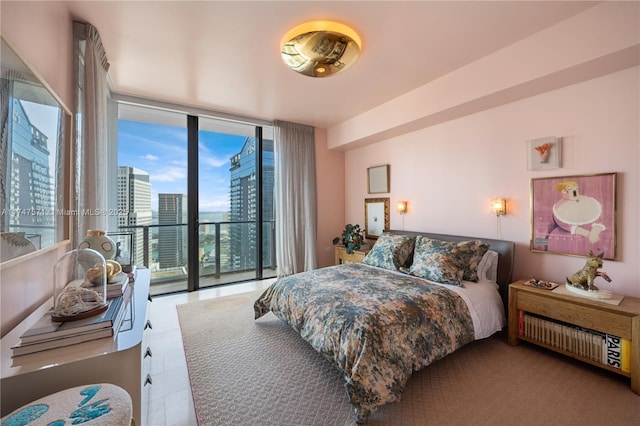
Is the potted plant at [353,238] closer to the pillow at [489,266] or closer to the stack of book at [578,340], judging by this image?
the pillow at [489,266]

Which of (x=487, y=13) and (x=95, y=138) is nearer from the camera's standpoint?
(x=487, y=13)

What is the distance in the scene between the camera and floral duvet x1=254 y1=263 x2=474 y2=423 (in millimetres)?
1586

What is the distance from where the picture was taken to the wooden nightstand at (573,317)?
1.76 m

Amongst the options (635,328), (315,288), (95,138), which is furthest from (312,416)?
(95,138)

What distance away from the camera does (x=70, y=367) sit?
3.39 ft

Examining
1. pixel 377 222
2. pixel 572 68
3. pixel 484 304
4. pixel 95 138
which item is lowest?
pixel 484 304

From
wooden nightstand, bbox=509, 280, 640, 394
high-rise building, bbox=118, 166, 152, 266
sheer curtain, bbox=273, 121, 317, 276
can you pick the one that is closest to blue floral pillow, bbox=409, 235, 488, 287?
wooden nightstand, bbox=509, 280, 640, 394

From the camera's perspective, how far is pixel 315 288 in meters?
2.37

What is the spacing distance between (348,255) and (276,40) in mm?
3134

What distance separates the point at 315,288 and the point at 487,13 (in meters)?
2.58

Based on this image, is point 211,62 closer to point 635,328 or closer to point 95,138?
point 95,138

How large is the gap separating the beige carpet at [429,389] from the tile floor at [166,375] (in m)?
0.07

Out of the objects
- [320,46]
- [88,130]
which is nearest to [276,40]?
[320,46]

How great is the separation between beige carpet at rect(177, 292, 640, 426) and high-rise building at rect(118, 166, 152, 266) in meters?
2.13
